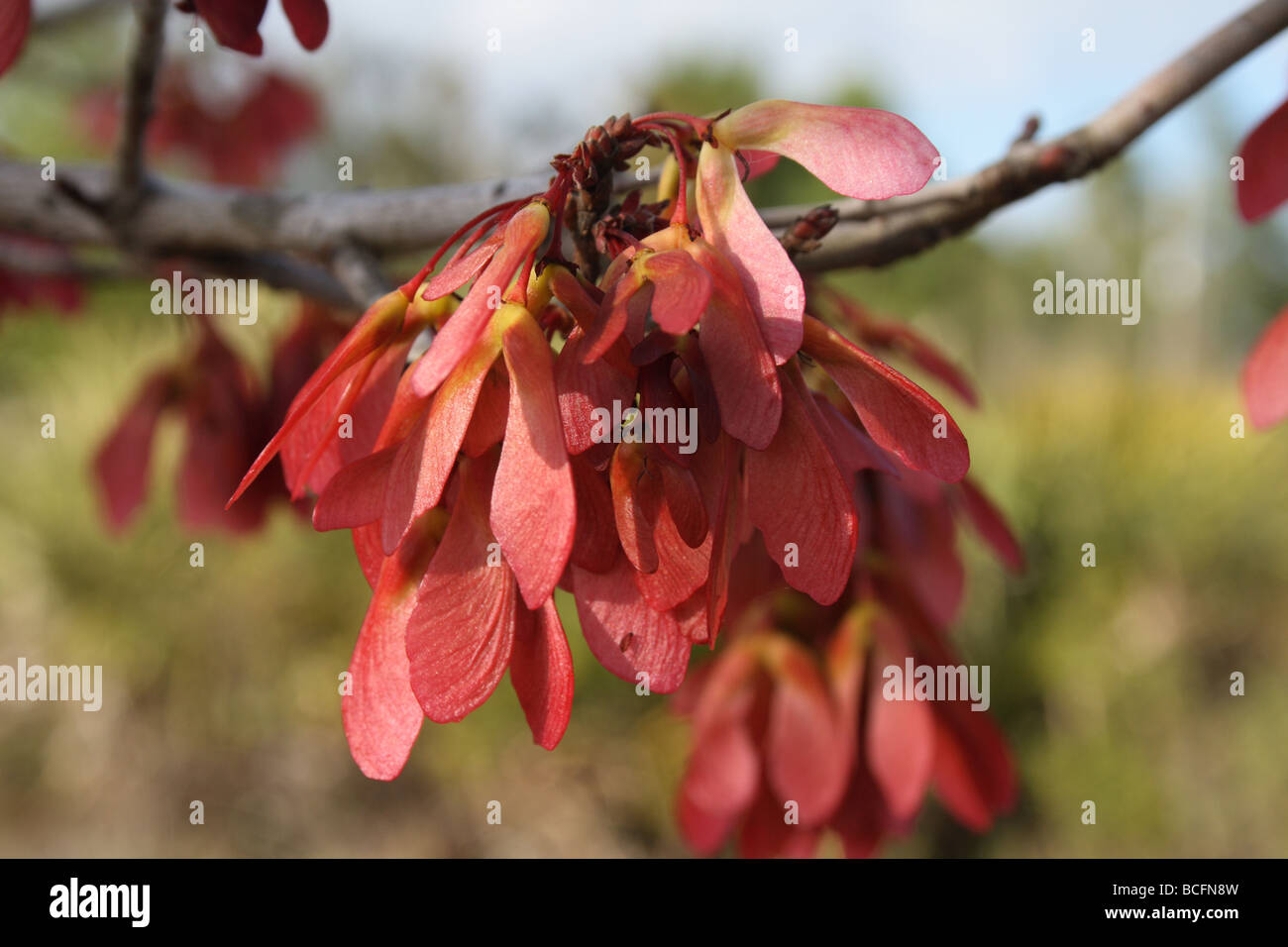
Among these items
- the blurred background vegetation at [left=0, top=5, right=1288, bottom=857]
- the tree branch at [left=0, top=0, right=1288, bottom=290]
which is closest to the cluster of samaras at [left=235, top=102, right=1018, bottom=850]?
the tree branch at [left=0, top=0, right=1288, bottom=290]

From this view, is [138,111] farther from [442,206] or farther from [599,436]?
[599,436]

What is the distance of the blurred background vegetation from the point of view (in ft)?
9.93

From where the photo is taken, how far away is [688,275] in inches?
15.0

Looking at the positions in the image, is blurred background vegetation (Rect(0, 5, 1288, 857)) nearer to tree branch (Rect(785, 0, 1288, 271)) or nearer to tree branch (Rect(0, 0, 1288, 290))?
tree branch (Rect(0, 0, 1288, 290))

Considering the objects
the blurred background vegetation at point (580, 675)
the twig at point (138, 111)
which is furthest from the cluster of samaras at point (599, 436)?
the blurred background vegetation at point (580, 675)

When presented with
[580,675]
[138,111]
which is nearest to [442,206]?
[138,111]

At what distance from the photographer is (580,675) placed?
10.1 ft

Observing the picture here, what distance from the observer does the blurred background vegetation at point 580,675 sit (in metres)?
3.03

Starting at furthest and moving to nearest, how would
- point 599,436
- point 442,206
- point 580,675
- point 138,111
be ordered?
point 580,675, point 138,111, point 442,206, point 599,436

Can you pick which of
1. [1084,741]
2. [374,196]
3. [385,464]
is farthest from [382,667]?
[1084,741]
